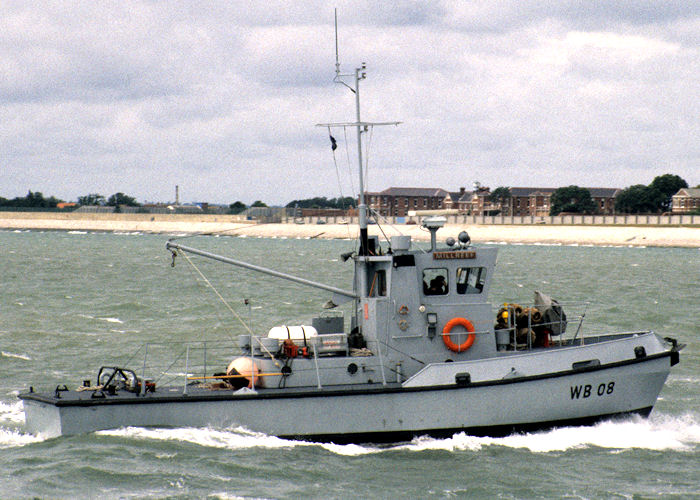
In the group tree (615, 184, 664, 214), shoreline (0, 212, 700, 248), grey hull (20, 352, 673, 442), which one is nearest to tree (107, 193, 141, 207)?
shoreline (0, 212, 700, 248)

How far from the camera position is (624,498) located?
43.9 ft

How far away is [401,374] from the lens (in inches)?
623

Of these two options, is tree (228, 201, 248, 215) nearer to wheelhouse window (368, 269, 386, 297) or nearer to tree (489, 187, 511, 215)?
tree (489, 187, 511, 215)

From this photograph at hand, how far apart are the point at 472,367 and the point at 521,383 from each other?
3.02ft

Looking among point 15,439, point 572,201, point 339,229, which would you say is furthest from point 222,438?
point 572,201

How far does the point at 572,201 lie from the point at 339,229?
4988 cm

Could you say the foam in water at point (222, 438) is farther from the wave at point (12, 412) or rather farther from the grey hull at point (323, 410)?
the wave at point (12, 412)

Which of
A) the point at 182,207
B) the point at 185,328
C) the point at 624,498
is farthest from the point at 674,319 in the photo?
the point at 182,207

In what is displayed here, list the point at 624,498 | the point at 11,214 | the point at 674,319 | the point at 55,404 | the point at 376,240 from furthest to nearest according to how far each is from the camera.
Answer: the point at 11,214
the point at 674,319
the point at 376,240
the point at 55,404
the point at 624,498

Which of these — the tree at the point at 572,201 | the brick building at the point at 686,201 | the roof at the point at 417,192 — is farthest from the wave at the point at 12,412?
the roof at the point at 417,192

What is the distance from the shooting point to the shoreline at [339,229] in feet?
383

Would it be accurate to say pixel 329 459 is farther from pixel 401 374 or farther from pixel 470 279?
pixel 470 279

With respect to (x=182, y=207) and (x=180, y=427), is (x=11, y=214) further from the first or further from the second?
(x=180, y=427)

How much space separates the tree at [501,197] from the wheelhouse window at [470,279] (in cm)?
15916
